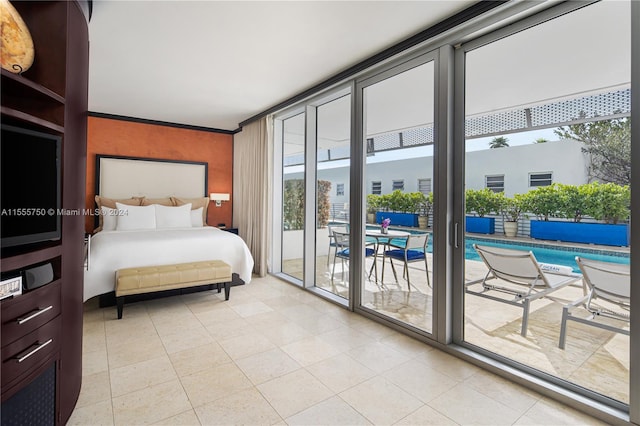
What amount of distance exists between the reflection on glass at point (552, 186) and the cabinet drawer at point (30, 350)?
2794 mm

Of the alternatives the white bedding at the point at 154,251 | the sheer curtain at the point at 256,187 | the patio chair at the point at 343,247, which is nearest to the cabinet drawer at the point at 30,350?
the white bedding at the point at 154,251

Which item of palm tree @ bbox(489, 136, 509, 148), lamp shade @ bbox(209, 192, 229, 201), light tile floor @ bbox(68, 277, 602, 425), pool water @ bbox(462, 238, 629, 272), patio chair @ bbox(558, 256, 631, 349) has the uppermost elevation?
palm tree @ bbox(489, 136, 509, 148)

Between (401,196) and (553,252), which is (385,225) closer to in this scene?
(401,196)

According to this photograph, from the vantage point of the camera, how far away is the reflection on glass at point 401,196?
307 cm

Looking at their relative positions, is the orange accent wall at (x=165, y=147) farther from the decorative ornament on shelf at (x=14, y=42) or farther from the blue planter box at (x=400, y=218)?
the decorative ornament on shelf at (x=14, y=42)

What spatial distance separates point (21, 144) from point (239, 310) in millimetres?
2679

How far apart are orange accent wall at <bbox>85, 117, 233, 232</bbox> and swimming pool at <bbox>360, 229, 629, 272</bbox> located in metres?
5.10

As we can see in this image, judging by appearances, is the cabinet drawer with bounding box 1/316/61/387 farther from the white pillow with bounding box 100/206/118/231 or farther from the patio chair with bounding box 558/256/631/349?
the white pillow with bounding box 100/206/118/231

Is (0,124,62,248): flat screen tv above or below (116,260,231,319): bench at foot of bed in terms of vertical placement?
above

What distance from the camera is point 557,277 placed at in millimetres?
2301

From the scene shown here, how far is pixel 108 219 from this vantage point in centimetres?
504

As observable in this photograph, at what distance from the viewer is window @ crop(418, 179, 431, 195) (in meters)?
2.92

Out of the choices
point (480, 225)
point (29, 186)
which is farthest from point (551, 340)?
point (29, 186)

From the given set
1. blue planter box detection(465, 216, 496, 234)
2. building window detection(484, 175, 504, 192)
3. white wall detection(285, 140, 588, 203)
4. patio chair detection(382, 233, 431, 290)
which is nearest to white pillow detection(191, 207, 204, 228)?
patio chair detection(382, 233, 431, 290)
